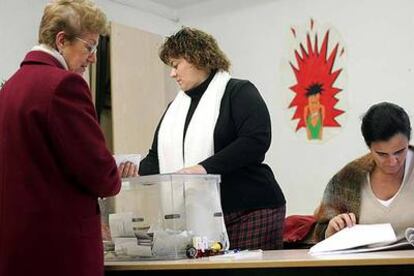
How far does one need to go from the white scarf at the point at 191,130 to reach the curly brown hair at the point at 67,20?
2.09ft

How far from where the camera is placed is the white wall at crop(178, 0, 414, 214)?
141 inches

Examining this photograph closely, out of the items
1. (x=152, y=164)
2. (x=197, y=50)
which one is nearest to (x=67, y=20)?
(x=197, y=50)

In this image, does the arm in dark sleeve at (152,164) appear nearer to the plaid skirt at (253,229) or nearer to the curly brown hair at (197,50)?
the curly brown hair at (197,50)

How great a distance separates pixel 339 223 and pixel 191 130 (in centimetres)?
59

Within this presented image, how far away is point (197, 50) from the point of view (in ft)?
7.14

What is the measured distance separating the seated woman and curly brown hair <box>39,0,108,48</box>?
3.20ft

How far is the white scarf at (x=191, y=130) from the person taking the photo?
2.09 metres

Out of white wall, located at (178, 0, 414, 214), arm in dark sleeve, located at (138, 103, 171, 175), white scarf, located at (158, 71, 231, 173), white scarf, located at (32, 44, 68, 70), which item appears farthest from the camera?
white wall, located at (178, 0, 414, 214)

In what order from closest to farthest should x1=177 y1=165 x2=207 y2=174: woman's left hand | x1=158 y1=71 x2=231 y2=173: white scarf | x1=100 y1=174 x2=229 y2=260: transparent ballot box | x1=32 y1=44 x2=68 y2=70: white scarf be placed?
1. x1=32 y1=44 x2=68 y2=70: white scarf
2. x1=100 y1=174 x2=229 y2=260: transparent ballot box
3. x1=177 y1=165 x2=207 y2=174: woman's left hand
4. x1=158 y1=71 x2=231 y2=173: white scarf

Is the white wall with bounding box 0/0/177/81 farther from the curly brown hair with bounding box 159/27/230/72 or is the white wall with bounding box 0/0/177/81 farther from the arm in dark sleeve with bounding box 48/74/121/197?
the arm in dark sleeve with bounding box 48/74/121/197

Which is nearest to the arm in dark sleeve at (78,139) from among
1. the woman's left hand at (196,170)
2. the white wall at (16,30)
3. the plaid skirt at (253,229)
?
the woman's left hand at (196,170)

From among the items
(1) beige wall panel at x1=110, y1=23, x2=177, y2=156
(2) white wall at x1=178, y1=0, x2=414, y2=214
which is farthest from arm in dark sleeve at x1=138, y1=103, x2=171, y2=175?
(2) white wall at x1=178, y1=0, x2=414, y2=214

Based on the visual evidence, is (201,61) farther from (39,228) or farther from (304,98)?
(304,98)

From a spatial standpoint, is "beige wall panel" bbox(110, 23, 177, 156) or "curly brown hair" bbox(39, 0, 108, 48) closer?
"curly brown hair" bbox(39, 0, 108, 48)
